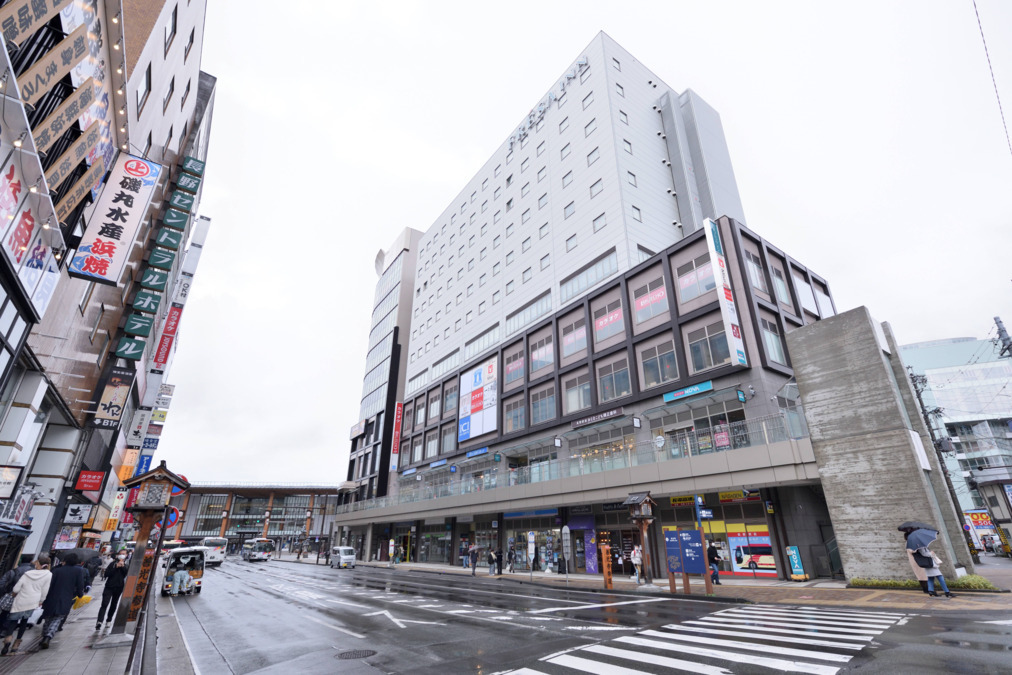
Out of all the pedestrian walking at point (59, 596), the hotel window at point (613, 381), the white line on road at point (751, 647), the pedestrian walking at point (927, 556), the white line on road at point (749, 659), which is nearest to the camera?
the white line on road at point (749, 659)

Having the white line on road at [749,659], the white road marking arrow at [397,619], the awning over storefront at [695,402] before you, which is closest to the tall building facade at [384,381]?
the awning over storefront at [695,402]

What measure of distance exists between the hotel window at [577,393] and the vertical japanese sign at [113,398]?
2621 cm

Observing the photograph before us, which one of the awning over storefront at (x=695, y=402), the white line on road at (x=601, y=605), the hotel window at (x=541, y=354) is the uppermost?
the hotel window at (x=541, y=354)

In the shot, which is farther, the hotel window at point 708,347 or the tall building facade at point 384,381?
the tall building facade at point 384,381

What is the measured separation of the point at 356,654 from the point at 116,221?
44.2 ft

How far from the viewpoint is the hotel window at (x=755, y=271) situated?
27578 millimetres

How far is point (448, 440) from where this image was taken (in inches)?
1940

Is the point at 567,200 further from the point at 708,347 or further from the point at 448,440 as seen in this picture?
the point at 448,440

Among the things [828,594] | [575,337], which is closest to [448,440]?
[575,337]

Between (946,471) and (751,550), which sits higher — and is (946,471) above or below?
above

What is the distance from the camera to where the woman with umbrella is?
1416cm

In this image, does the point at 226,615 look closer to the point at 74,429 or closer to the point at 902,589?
the point at 74,429

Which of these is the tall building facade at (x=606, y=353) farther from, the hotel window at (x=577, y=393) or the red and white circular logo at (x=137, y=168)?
the red and white circular logo at (x=137, y=168)

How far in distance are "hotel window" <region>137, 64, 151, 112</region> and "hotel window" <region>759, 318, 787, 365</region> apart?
3007 centimetres
